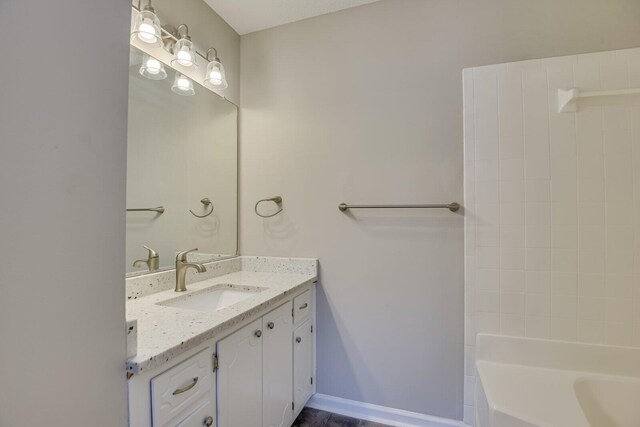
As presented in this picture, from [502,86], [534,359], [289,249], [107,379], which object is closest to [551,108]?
[502,86]

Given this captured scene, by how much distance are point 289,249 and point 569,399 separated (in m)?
1.48

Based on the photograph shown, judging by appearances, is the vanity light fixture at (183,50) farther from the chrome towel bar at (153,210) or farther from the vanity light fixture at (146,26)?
the chrome towel bar at (153,210)

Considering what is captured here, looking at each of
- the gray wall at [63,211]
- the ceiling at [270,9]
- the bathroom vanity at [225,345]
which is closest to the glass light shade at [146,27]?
the ceiling at [270,9]

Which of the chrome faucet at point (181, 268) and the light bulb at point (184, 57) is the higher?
the light bulb at point (184, 57)

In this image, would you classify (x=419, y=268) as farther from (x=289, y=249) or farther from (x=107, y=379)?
(x=107, y=379)

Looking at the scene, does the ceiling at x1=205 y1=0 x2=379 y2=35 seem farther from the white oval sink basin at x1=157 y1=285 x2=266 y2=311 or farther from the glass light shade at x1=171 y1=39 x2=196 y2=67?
the white oval sink basin at x1=157 y1=285 x2=266 y2=311

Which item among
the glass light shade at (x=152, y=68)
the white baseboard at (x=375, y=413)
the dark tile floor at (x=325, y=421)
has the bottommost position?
the dark tile floor at (x=325, y=421)

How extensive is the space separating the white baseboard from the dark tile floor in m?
0.03

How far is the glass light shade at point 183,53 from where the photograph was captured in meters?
1.50

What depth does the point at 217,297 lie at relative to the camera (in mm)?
1589

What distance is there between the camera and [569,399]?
110 centimetres

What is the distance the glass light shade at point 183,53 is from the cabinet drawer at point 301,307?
4.55 feet

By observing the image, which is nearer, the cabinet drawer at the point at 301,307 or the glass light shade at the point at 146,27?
the glass light shade at the point at 146,27

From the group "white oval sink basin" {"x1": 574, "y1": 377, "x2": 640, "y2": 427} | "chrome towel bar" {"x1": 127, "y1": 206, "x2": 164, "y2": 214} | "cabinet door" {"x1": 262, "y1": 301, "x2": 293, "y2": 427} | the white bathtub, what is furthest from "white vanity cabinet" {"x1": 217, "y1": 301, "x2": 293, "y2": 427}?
"white oval sink basin" {"x1": 574, "y1": 377, "x2": 640, "y2": 427}
